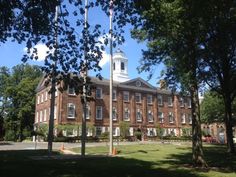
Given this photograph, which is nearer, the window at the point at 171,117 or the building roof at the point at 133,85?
the building roof at the point at 133,85

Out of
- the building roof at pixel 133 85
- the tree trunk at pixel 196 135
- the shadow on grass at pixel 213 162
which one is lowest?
the shadow on grass at pixel 213 162

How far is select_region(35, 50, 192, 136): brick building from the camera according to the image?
55531 millimetres

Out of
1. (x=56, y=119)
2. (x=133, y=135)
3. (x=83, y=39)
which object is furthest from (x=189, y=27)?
(x=133, y=135)

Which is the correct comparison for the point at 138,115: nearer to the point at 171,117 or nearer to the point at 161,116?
the point at 161,116

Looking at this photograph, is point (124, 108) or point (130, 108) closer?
point (124, 108)

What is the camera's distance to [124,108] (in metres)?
63.0

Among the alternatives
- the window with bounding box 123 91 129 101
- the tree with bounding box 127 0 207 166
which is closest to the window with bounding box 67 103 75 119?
the window with bounding box 123 91 129 101

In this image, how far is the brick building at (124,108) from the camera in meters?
55.5

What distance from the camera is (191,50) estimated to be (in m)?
20.0

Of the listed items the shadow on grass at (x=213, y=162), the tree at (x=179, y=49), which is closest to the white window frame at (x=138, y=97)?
the shadow on grass at (x=213, y=162)

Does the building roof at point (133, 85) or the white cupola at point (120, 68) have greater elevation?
the white cupola at point (120, 68)

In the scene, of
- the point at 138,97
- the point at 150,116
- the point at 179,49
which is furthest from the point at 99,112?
the point at 179,49

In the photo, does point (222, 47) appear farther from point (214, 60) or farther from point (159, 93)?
point (159, 93)

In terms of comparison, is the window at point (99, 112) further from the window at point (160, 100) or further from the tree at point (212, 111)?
the tree at point (212, 111)
